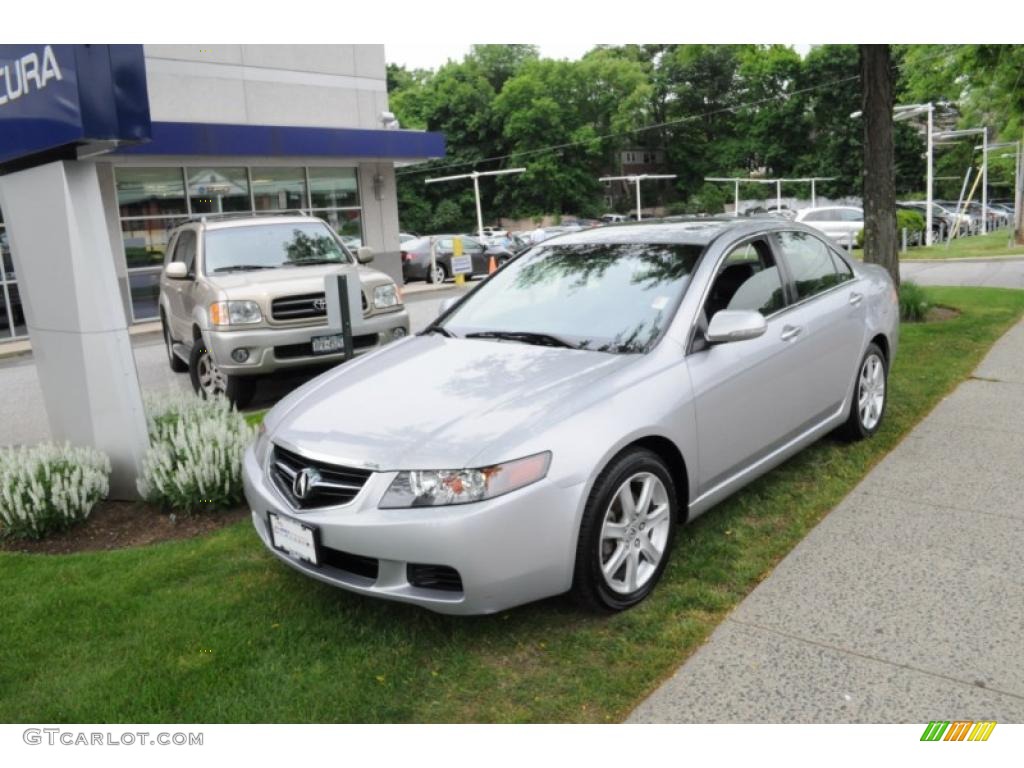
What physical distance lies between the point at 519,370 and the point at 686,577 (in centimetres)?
122

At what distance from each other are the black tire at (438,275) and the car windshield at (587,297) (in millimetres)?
17734

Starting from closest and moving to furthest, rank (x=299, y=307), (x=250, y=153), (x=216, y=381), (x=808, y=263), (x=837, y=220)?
(x=808, y=263), (x=299, y=307), (x=216, y=381), (x=250, y=153), (x=837, y=220)

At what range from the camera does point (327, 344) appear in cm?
820

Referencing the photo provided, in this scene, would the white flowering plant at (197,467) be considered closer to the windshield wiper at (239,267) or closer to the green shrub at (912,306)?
the windshield wiper at (239,267)

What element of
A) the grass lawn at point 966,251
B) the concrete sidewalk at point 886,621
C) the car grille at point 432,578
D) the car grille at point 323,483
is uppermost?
the car grille at point 323,483

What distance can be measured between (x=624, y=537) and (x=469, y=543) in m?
0.76

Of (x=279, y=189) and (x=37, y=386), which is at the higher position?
(x=279, y=189)

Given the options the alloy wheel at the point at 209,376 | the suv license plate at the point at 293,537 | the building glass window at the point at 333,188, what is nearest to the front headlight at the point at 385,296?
the alloy wheel at the point at 209,376

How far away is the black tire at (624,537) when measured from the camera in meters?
3.48

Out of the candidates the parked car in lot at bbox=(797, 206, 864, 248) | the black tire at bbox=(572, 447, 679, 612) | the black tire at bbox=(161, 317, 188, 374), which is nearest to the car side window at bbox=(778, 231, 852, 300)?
the black tire at bbox=(572, 447, 679, 612)

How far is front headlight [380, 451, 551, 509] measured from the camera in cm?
327

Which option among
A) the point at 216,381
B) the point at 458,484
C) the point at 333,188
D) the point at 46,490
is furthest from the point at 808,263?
the point at 333,188

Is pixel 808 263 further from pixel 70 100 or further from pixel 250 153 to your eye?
pixel 250 153

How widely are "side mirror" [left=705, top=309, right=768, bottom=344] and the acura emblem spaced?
1.89 m
